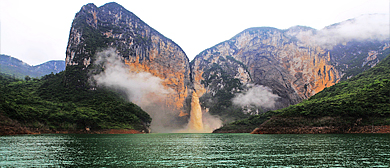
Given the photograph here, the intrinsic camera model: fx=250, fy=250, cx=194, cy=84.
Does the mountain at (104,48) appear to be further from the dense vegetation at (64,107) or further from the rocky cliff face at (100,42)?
the dense vegetation at (64,107)

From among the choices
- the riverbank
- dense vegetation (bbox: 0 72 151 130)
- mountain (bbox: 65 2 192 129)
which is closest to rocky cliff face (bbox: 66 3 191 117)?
mountain (bbox: 65 2 192 129)

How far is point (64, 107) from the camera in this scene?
4833 inches

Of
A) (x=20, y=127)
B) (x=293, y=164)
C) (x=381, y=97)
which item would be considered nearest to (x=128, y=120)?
(x=20, y=127)

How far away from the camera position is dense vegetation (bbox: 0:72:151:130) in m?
94.4

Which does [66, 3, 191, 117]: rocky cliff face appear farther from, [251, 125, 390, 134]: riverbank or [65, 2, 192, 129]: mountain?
[251, 125, 390, 134]: riverbank

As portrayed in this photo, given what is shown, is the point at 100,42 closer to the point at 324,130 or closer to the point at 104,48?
the point at 104,48

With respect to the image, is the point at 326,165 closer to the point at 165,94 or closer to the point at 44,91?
the point at 44,91

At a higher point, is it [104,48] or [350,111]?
[104,48]

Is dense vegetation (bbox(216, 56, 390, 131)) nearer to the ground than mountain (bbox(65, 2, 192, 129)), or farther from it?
nearer to the ground

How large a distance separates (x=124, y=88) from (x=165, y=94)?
3655cm

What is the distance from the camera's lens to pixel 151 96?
188 m

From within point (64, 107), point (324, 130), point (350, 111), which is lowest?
point (324, 130)

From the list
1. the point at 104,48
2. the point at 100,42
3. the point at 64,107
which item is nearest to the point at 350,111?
the point at 64,107

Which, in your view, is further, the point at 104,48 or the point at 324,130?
the point at 104,48
